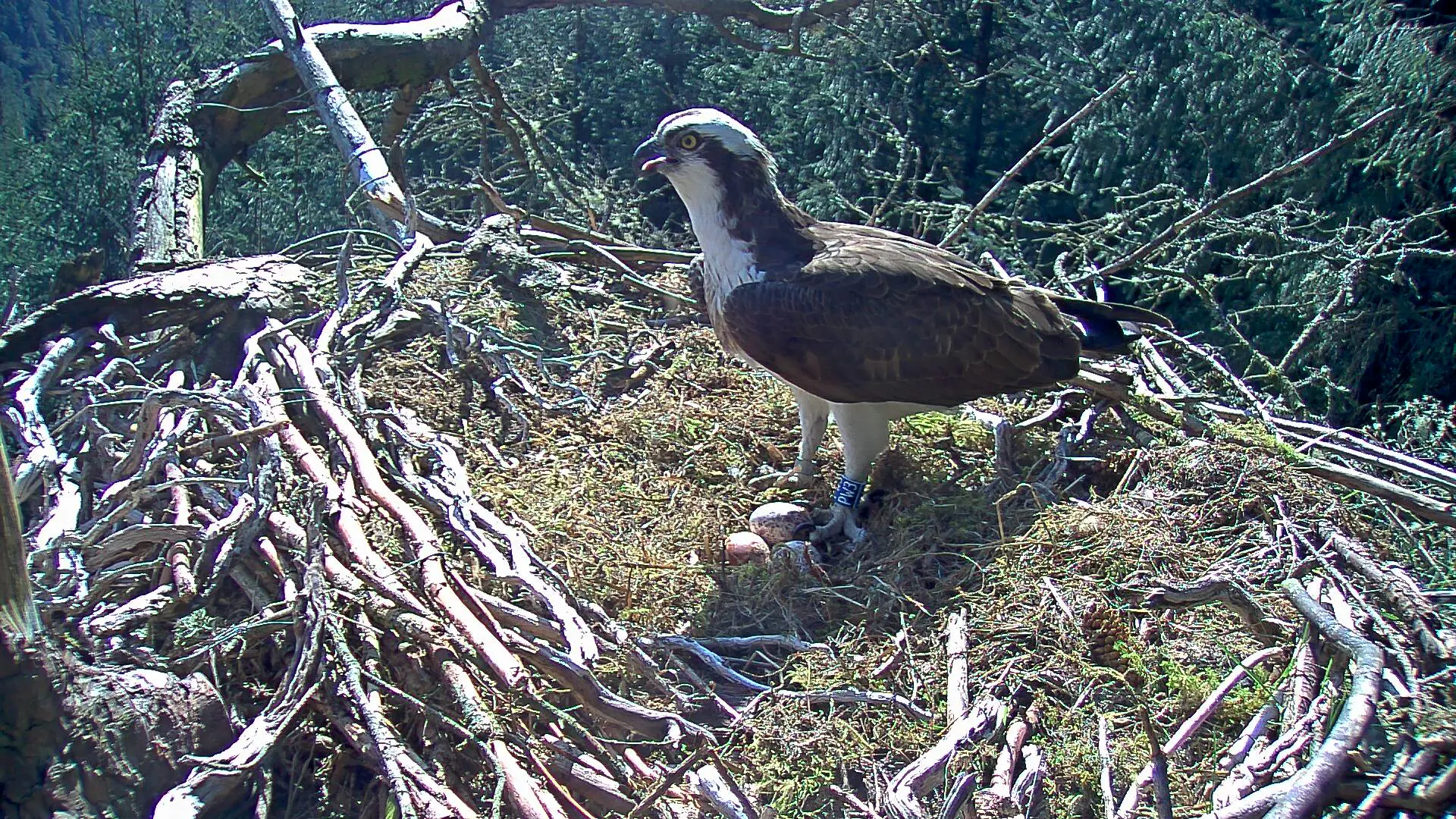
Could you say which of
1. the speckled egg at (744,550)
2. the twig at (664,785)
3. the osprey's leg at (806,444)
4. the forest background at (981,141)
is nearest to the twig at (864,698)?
the twig at (664,785)

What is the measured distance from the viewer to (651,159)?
3.79 metres

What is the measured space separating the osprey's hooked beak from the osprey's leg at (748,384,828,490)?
922 millimetres

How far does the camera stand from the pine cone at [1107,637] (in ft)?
9.89

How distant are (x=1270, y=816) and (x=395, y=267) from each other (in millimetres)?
3986

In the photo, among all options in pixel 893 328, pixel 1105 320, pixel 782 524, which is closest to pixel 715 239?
pixel 893 328

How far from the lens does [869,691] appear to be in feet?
9.35

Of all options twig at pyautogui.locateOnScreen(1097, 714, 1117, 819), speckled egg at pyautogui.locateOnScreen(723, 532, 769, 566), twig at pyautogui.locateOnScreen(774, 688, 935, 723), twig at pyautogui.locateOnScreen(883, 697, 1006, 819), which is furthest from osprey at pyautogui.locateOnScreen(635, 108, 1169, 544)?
twig at pyautogui.locateOnScreen(1097, 714, 1117, 819)

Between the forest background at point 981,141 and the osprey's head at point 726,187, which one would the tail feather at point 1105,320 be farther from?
the osprey's head at point 726,187

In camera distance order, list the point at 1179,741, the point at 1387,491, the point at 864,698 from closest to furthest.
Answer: the point at 1179,741 → the point at 864,698 → the point at 1387,491

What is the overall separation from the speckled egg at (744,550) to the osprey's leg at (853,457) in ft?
0.79

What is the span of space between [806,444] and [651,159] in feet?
3.90

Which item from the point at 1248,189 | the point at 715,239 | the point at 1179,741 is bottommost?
the point at 1179,741

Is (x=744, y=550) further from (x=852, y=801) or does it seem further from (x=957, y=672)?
(x=852, y=801)

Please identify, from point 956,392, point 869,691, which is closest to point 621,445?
point 956,392
